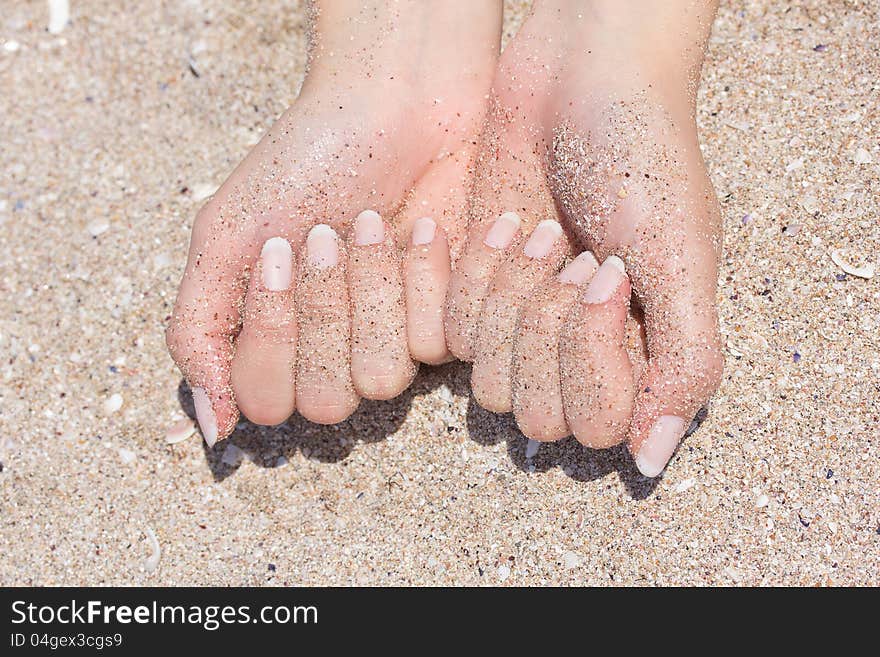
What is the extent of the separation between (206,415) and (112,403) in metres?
0.37

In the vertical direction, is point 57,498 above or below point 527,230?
below

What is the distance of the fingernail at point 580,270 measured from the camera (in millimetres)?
1617

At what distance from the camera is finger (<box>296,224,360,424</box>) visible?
5.61 ft

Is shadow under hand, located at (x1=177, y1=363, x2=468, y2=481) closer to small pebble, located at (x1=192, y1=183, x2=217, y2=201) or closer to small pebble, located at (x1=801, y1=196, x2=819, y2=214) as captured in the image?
small pebble, located at (x1=192, y1=183, x2=217, y2=201)

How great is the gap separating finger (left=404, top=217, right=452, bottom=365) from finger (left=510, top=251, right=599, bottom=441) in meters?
0.19

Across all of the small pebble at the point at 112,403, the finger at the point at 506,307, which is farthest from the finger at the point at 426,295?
the small pebble at the point at 112,403

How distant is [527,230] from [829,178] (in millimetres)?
687

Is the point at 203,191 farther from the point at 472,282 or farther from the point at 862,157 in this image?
the point at 862,157

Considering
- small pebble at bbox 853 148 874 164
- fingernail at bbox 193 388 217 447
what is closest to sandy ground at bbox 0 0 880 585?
small pebble at bbox 853 148 874 164

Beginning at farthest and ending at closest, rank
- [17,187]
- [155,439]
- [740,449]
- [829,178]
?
1. [17,187]
2. [155,439]
3. [829,178]
4. [740,449]
